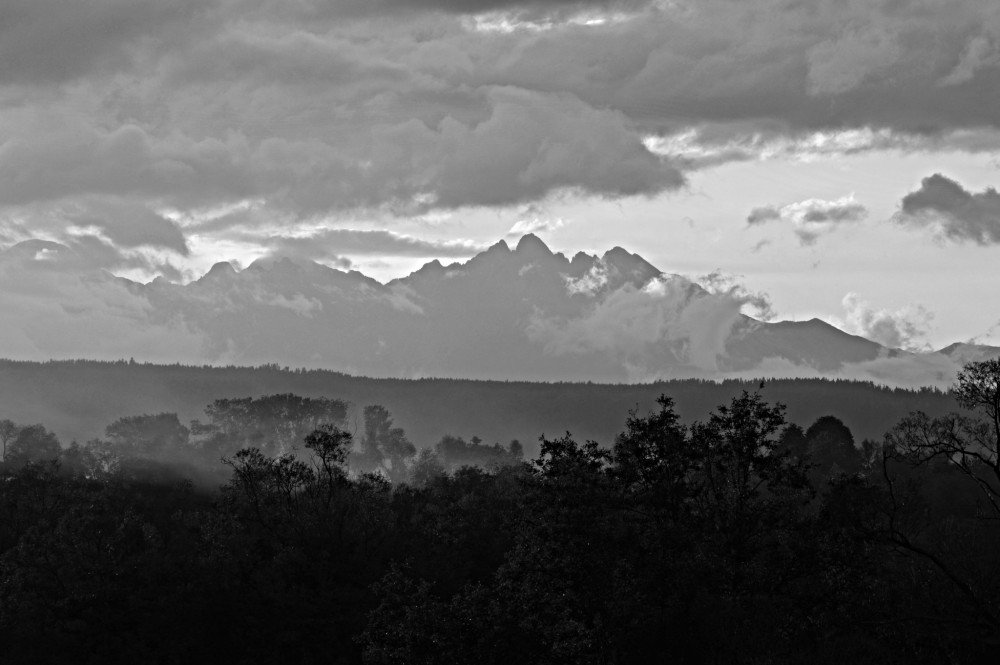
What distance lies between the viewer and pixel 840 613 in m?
64.6

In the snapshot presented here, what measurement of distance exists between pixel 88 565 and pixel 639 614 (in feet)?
185

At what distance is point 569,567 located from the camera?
65.6 metres

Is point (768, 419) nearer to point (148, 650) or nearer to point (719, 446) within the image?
point (719, 446)

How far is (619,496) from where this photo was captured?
233 feet

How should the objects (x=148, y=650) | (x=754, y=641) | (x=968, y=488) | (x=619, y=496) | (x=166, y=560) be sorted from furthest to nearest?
(x=968, y=488), (x=166, y=560), (x=148, y=650), (x=619, y=496), (x=754, y=641)

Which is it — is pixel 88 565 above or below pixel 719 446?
below

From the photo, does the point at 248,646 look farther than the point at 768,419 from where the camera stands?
Yes

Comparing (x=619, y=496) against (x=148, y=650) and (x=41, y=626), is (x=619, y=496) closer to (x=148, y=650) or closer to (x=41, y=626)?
(x=148, y=650)

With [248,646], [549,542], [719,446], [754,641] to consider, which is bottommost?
[248,646]

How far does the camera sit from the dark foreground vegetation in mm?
62281

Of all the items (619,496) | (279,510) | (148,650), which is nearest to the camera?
(619,496)

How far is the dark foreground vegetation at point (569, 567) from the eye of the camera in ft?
204

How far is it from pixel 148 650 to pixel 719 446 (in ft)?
168

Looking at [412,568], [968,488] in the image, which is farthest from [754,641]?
[968,488]
